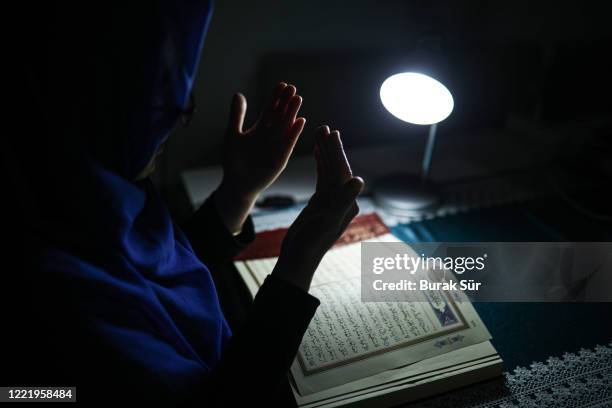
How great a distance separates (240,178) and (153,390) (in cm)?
45

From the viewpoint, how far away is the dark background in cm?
143

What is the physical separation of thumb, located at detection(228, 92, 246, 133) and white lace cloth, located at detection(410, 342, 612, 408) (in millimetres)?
570

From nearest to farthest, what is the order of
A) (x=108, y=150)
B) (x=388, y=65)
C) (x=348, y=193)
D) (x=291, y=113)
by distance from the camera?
(x=108, y=150) → (x=348, y=193) → (x=291, y=113) → (x=388, y=65)

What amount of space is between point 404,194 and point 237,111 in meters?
0.50

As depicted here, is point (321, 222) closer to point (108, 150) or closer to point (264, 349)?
point (264, 349)

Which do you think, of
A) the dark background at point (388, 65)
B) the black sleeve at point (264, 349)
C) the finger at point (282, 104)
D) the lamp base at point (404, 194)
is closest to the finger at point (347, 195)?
the black sleeve at point (264, 349)

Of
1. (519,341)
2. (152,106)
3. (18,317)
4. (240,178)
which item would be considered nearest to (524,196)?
(519,341)

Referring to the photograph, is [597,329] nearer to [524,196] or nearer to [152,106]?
[524,196]

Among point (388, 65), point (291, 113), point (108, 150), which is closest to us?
point (108, 150)

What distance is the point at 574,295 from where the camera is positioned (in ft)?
3.21

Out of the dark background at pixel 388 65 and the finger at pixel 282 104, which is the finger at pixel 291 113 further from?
the dark background at pixel 388 65

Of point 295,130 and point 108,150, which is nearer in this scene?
point 108,150

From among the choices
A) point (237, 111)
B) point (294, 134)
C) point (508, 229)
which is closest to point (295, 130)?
point (294, 134)

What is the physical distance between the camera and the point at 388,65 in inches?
59.7
